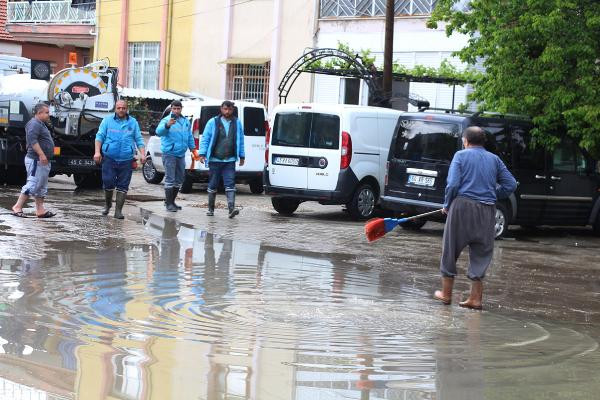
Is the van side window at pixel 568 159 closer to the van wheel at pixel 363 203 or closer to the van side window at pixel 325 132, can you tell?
the van wheel at pixel 363 203

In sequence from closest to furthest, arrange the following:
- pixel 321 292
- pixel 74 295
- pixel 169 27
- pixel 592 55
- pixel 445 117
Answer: pixel 74 295 < pixel 321 292 < pixel 445 117 < pixel 592 55 < pixel 169 27

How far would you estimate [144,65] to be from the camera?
37875 millimetres

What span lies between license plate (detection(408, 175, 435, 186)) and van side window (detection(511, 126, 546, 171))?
56.8 inches

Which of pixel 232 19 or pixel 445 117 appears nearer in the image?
pixel 445 117

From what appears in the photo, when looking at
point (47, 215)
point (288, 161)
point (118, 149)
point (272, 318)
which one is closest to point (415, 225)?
point (288, 161)

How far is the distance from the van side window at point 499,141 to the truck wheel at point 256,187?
7.79m

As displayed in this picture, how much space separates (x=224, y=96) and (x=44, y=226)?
21.3m

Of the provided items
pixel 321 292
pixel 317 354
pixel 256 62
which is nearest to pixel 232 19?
pixel 256 62

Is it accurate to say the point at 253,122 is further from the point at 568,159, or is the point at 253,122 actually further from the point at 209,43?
the point at 209,43

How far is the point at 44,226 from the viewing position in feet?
44.8

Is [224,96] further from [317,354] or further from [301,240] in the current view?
[317,354]

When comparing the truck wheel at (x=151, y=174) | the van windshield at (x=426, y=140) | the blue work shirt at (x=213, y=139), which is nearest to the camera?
the van windshield at (x=426, y=140)

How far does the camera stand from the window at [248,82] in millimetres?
33378

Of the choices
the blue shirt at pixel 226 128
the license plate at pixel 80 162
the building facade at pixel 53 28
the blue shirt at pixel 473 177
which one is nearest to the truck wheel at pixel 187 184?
the license plate at pixel 80 162
